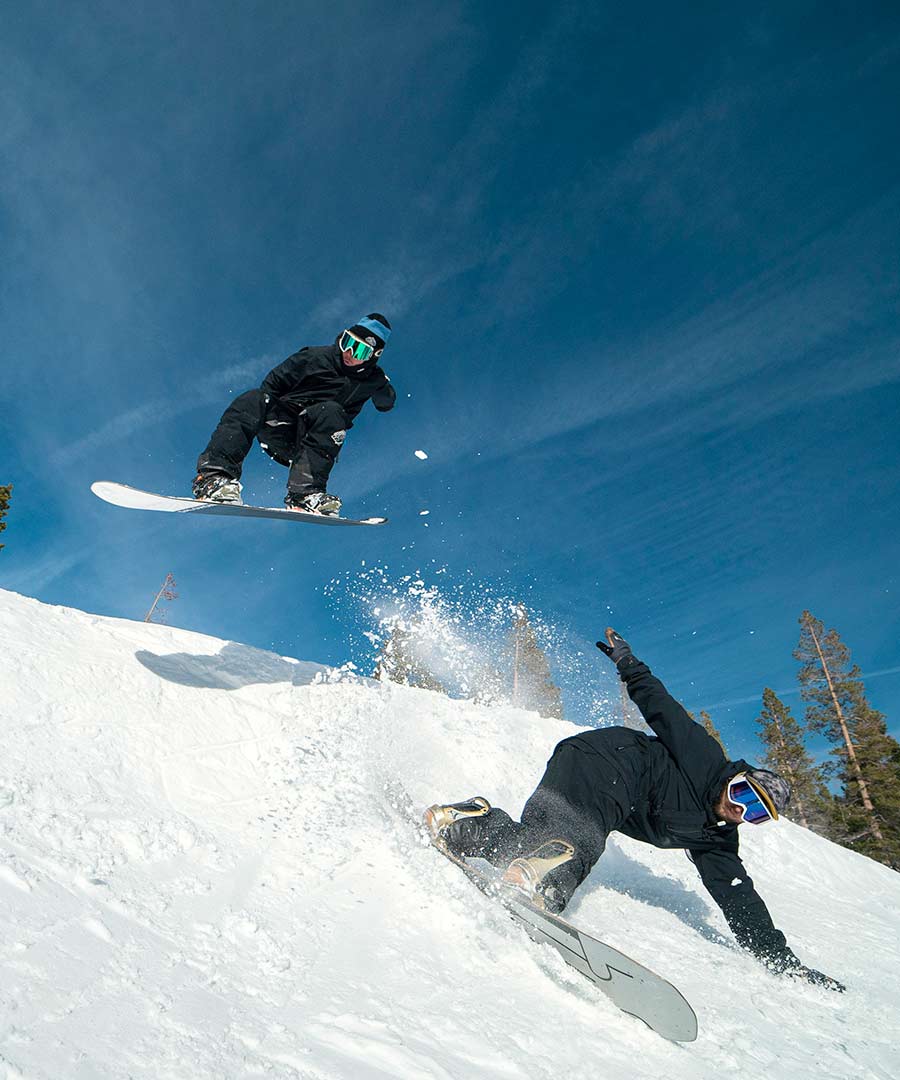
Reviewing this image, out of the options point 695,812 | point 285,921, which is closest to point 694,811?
point 695,812

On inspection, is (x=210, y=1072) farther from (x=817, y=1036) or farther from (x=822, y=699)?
(x=822, y=699)

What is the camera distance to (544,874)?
3.32m

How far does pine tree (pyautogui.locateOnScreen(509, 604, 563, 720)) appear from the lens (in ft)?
106

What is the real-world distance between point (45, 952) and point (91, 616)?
5116 mm

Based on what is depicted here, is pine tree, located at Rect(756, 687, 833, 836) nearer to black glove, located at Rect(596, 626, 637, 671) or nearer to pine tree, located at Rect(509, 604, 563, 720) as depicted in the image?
pine tree, located at Rect(509, 604, 563, 720)

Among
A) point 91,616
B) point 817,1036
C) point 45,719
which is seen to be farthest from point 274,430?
point 817,1036

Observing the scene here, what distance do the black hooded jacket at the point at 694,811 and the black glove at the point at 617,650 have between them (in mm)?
409

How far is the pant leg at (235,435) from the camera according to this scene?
5.77 meters

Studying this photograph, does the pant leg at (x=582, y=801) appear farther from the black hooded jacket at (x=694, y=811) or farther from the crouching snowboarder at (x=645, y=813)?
the black hooded jacket at (x=694, y=811)

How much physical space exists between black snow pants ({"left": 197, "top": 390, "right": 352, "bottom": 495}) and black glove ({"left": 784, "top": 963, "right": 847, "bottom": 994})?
545 cm

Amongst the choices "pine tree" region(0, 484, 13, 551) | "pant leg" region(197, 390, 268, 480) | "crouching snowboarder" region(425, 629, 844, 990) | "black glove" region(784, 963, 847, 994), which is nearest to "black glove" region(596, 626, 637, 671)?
"crouching snowboarder" region(425, 629, 844, 990)

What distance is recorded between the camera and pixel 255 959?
236 cm

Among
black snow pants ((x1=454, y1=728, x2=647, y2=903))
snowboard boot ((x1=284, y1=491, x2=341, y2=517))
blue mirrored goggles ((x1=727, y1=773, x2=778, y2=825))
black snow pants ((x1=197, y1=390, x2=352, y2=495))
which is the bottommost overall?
black snow pants ((x1=454, y1=728, x2=647, y2=903))

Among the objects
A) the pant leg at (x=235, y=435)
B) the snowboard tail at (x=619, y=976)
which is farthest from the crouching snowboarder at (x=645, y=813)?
the pant leg at (x=235, y=435)
